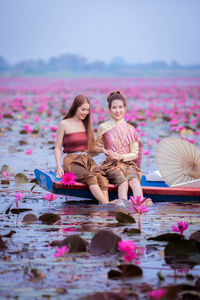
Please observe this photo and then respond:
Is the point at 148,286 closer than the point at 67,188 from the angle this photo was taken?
Yes

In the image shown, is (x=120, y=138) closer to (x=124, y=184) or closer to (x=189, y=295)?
(x=124, y=184)

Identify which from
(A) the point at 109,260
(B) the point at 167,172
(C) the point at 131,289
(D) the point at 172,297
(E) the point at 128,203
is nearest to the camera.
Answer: (D) the point at 172,297

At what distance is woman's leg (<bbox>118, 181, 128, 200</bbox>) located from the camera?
15.0ft

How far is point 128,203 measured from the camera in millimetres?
4449

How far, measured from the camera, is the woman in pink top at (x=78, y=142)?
4.78m

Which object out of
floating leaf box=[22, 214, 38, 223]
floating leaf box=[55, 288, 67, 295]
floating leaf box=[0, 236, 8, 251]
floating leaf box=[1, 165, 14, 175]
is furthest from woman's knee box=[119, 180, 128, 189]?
floating leaf box=[55, 288, 67, 295]

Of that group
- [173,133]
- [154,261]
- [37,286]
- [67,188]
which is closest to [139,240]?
[154,261]

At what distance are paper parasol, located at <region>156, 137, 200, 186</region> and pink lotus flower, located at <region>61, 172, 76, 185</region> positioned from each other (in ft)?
2.58

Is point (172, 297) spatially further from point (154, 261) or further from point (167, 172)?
point (167, 172)

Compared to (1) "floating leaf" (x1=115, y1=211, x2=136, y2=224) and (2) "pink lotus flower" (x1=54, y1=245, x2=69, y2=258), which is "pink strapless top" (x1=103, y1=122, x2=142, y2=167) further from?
(2) "pink lotus flower" (x1=54, y1=245, x2=69, y2=258)

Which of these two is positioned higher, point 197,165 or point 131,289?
point 197,165

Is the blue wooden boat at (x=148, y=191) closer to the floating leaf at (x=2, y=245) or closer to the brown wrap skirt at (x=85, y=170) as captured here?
the brown wrap skirt at (x=85, y=170)

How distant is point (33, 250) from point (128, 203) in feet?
4.63

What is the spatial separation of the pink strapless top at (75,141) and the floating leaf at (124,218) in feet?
4.25
